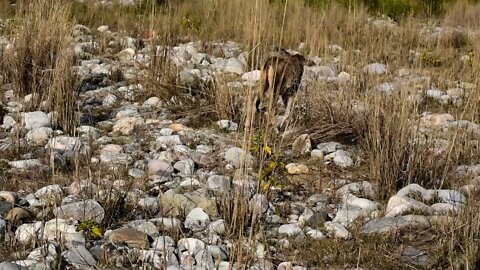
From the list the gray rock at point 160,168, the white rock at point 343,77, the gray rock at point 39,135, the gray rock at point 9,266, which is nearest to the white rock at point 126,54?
the white rock at point 343,77

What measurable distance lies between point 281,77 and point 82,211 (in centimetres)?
175

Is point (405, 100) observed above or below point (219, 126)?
above

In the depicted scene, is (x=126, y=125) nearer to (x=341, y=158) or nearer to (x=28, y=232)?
(x=341, y=158)

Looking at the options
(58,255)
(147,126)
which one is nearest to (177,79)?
(147,126)

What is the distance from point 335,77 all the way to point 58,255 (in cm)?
407

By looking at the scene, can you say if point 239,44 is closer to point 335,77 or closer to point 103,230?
point 335,77

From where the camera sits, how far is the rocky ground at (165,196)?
2924mm

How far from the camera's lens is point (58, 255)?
109 inches

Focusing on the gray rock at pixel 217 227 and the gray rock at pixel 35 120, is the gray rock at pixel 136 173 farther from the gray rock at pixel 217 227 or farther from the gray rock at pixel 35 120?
the gray rock at pixel 35 120

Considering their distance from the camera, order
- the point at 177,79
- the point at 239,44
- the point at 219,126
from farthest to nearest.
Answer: the point at 239,44
the point at 177,79
the point at 219,126

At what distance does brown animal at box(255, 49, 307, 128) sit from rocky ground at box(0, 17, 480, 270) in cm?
32

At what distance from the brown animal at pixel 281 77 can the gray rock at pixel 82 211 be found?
1.41 m

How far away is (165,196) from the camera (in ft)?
11.4

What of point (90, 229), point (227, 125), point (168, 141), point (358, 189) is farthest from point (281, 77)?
point (90, 229)
